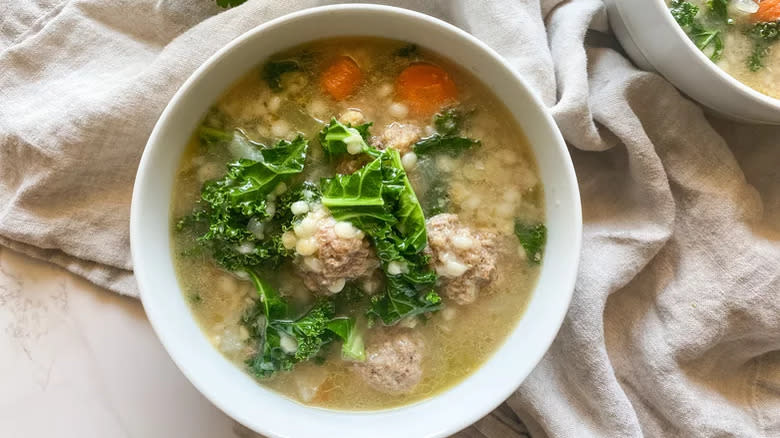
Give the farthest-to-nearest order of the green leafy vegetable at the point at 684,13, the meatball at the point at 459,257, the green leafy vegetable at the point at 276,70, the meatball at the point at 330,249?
1. the green leafy vegetable at the point at 684,13
2. the green leafy vegetable at the point at 276,70
3. the meatball at the point at 459,257
4. the meatball at the point at 330,249

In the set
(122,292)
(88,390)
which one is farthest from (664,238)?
(88,390)

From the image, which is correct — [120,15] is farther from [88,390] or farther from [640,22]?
[640,22]

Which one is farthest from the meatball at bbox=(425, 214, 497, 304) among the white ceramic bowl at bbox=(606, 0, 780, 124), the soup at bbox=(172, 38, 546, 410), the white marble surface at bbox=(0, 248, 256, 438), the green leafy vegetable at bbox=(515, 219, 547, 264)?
the white marble surface at bbox=(0, 248, 256, 438)

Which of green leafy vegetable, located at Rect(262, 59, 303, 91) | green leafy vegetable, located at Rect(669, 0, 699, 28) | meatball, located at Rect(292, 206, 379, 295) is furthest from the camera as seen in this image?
green leafy vegetable, located at Rect(669, 0, 699, 28)

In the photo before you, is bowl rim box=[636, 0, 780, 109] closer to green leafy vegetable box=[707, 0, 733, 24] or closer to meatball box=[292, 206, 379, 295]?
green leafy vegetable box=[707, 0, 733, 24]

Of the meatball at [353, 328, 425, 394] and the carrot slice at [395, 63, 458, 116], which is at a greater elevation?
the carrot slice at [395, 63, 458, 116]

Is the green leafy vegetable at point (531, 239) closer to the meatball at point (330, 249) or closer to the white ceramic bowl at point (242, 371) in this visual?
the white ceramic bowl at point (242, 371)

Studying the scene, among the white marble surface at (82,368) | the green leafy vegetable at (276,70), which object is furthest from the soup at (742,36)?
the white marble surface at (82,368)
